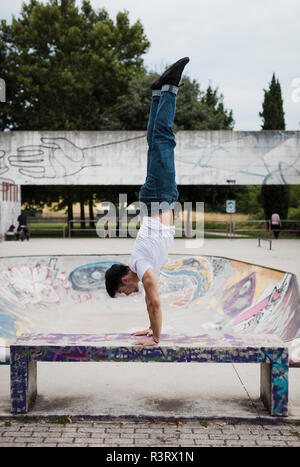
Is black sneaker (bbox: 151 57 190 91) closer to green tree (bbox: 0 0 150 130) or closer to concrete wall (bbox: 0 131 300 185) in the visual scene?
concrete wall (bbox: 0 131 300 185)

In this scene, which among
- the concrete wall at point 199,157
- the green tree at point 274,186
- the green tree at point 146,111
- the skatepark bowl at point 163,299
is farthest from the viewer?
the green tree at point 274,186

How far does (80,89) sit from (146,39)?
613 cm

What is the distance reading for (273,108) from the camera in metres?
24.2

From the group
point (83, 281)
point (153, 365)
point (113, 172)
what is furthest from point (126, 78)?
point (153, 365)

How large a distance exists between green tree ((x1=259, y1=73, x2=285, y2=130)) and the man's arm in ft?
75.5

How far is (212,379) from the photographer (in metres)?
4.27

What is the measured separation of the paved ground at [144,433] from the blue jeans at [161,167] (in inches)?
69.0

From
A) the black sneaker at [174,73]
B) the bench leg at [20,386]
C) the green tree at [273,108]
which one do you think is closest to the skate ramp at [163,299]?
the bench leg at [20,386]

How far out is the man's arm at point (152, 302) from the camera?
3277mm

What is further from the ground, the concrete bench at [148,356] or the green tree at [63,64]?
the green tree at [63,64]

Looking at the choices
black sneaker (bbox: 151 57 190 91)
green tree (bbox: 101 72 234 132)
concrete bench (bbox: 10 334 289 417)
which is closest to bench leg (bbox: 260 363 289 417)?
concrete bench (bbox: 10 334 289 417)

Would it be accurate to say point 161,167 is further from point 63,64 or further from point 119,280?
point 63,64

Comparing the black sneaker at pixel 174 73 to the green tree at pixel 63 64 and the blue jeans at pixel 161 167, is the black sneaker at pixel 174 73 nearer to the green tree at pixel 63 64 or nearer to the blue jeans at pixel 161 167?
the blue jeans at pixel 161 167
